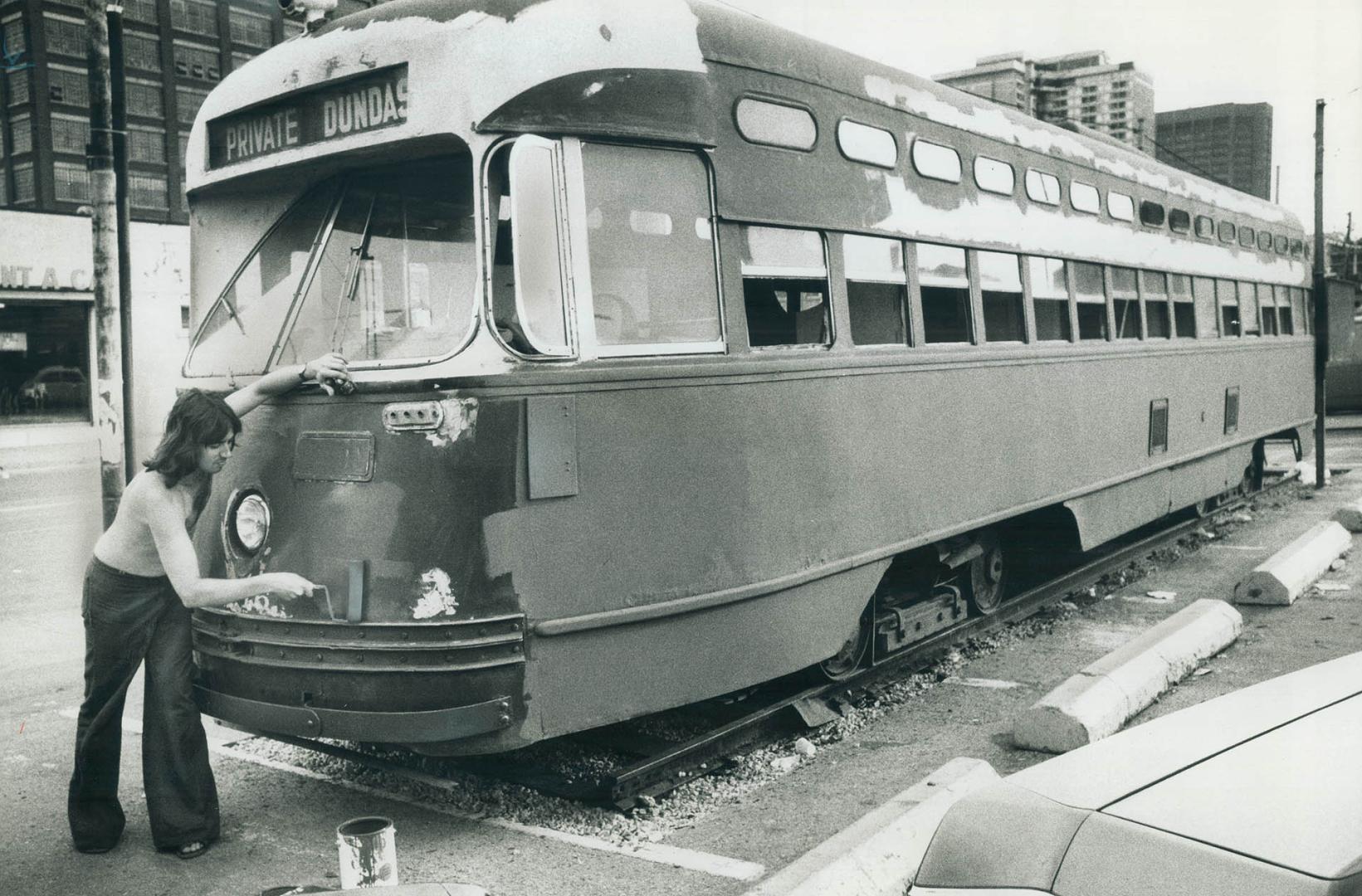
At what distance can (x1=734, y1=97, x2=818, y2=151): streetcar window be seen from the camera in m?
5.15

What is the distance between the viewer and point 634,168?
15.5 feet

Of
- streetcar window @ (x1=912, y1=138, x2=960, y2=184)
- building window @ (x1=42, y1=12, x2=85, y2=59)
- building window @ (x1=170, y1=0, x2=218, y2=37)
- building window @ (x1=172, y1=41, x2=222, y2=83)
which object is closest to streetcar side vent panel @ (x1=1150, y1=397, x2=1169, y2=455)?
streetcar window @ (x1=912, y1=138, x2=960, y2=184)

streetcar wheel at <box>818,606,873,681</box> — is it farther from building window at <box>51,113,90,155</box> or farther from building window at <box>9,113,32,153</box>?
building window at <box>9,113,32,153</box>

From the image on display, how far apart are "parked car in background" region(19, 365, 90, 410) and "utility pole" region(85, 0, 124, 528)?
15.1 m

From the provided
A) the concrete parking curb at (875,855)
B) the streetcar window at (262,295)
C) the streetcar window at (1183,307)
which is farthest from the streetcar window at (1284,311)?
the streetcar window at (262,295)

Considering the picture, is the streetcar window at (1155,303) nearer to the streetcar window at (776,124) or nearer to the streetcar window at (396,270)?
the streetcar window at (776,124)

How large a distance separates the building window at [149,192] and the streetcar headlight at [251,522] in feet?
90.0

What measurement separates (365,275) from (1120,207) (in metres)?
6.23

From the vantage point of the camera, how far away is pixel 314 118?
191 inches

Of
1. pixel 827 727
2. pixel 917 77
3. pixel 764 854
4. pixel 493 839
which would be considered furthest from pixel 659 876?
pixel 917 77

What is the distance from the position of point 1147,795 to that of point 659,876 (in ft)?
7.19

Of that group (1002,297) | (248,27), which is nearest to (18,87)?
(248,27)

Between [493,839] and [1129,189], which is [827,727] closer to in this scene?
[493,839]

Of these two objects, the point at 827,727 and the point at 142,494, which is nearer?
the point at 142,494
